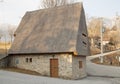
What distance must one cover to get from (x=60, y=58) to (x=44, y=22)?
7.35m

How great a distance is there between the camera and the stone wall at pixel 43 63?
93.1 feet

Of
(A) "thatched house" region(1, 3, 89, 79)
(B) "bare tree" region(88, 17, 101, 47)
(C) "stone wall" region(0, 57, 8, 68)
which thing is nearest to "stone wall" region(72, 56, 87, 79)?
(A) "thatched house" region(1, 3, 89, 79)

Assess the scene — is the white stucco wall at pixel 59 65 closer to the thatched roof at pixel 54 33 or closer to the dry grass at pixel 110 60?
the thatched roof at pixel 54 33

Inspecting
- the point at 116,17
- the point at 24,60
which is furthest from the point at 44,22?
the point at 116,17

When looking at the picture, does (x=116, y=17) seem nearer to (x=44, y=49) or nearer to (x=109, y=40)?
(x=109, y=40)

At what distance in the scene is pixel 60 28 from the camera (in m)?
31.7

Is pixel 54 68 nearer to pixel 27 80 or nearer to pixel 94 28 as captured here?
pixel 27 80

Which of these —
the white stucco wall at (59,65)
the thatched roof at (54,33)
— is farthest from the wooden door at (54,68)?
the thatched roof at (54,33)

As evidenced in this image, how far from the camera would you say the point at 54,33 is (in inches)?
1246

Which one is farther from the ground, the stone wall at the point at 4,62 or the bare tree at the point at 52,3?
the bare tree at the point at 52,3

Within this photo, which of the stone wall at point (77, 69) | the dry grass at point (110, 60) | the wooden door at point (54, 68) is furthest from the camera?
the dry grass at point (110, 60)

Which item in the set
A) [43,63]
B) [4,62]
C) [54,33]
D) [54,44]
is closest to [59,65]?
[43,63]

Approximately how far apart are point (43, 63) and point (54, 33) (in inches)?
162

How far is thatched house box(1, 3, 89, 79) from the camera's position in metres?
28.7
